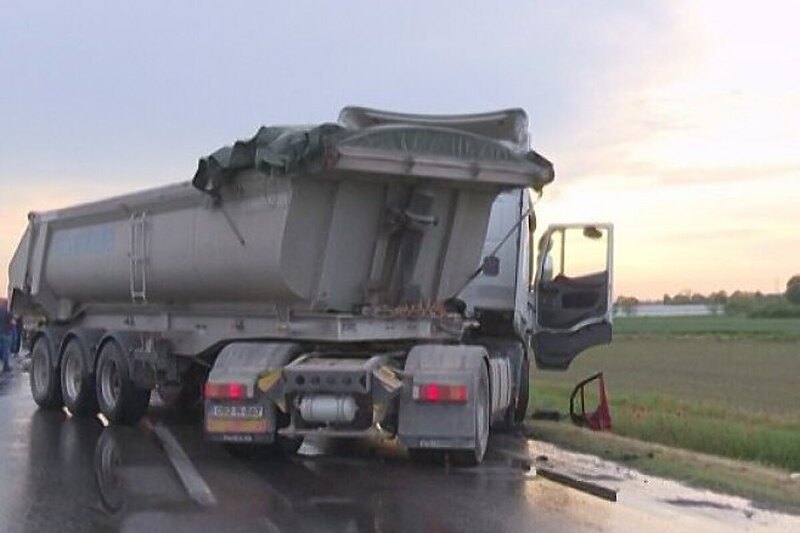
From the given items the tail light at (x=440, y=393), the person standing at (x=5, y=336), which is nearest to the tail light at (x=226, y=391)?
the tail light at (x=440, y=393)

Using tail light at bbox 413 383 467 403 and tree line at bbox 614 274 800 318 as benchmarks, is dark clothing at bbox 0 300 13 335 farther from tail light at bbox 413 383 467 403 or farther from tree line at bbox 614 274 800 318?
tree line at bbox 614 274 800 318

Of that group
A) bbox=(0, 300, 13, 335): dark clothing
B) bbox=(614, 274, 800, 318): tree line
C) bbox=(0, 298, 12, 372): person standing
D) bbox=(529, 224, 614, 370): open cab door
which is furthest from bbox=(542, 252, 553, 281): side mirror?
bbox=(614, 274, 800, 318): tree line

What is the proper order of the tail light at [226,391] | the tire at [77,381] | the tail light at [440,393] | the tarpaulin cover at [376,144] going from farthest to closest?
1. the tire at [77,381]
2. the tail light at [226,391]
3. the tarpaulin cover at [376,144]
4. the tail light at [440,393]

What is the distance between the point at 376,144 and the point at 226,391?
2708mm

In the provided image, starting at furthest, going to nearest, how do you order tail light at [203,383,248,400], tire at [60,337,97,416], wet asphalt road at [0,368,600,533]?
tire at [60,337,97,416]
tail light at [203,383,248,400]
wet asphalt road at [0,368,600,533]

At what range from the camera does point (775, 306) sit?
4493 inches

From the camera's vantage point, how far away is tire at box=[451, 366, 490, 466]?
36.5 feet

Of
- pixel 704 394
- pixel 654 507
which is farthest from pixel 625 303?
pixel 654 507

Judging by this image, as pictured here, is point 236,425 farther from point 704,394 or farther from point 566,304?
point 704,394

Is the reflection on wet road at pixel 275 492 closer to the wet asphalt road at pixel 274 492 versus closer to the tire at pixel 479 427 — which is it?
the wet asphalt road at pixel 274 492

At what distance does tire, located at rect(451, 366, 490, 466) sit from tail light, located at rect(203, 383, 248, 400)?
2.09m

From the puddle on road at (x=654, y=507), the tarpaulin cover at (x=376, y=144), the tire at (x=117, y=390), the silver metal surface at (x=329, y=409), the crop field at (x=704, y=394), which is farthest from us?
the tire at (x=117, y=390)

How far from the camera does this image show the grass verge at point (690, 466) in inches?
405

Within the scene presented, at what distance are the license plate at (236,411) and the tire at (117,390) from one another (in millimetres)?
4142
